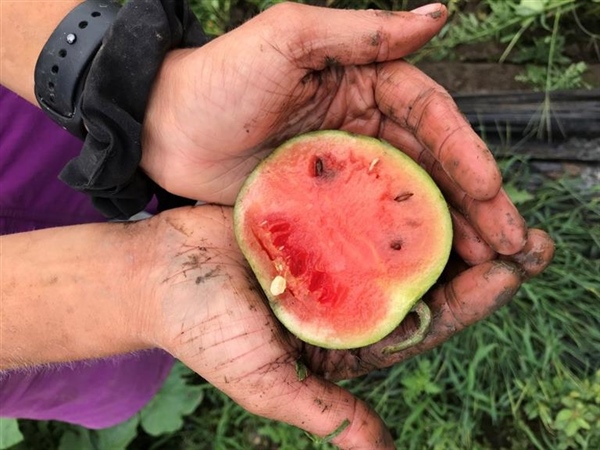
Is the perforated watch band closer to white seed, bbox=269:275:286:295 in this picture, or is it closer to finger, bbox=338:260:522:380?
white seed, bbox=269:275:286:295

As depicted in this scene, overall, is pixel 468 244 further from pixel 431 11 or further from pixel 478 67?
pixel 478 67

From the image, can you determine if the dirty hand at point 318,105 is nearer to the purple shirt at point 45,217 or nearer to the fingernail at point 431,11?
the fingernail at point 431,11

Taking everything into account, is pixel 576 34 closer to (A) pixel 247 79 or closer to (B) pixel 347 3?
(B) pixel 347 3

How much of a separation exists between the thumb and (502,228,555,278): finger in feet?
2.02

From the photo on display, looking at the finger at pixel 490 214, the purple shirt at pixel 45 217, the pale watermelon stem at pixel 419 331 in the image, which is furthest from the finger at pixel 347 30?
the purple shirt at pixel 45 217

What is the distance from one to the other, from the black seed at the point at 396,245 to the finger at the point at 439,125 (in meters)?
0.24

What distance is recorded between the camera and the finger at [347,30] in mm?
1660

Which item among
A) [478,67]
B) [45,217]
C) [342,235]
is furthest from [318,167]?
[478,67]

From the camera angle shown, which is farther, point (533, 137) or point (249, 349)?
point (533, 137)

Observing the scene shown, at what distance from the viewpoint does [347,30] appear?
167 centimetres

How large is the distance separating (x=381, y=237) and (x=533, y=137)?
4.18 feet

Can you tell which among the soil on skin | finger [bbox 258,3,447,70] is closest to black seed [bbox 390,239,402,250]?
finger [bbox 258,3,447,70]

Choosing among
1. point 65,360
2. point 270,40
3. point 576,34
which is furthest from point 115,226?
point 576,34

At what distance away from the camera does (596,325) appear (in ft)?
7.93
